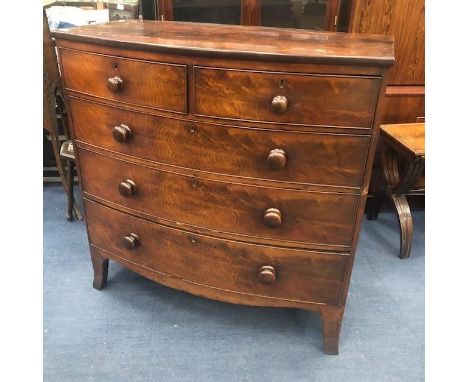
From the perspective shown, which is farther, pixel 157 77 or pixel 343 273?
pixel 343 273

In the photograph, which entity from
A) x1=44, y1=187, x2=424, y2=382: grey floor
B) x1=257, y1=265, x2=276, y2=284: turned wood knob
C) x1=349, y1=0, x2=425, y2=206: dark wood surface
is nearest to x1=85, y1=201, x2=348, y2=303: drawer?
x1=257, y1=265, x2=276, y2=284: turned wood knob

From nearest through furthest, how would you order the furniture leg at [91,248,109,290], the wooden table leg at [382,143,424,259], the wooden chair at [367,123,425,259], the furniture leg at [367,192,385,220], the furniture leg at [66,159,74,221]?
the furniture leg at [91,248,109,290] < the wooden chair at [367,123,425,259] < the wooden table leg at [382,143,424,259] < the furniture leg at [66,159,74,221] < the furniture leg at [367,192,385,220]

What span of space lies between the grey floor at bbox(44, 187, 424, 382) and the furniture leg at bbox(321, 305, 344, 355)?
5 cm

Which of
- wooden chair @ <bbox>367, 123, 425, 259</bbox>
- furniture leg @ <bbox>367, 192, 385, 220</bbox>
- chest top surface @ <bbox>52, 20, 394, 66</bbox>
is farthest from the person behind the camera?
furniture leg @ <bbox>367, 192, 385, 220</bbox>

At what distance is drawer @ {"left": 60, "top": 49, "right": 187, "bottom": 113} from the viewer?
121cm

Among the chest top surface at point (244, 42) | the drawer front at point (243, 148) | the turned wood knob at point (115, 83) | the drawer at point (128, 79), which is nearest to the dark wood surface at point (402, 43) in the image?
the chest top surface at point (244, 42)

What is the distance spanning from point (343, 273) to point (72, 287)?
1.23 metres

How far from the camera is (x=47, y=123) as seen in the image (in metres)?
2.12

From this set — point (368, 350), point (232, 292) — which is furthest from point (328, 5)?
point (368, 350)

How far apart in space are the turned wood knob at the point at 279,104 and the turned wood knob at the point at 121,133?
0.51 meters

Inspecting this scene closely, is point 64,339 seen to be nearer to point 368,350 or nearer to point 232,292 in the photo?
point 232,292

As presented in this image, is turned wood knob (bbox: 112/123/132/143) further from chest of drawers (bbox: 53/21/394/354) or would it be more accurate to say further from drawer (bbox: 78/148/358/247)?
drawer (bbox: 78/148/358/247)

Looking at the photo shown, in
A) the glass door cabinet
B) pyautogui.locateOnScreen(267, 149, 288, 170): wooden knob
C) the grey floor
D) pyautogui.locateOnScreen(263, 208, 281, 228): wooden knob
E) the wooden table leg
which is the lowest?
the grey floor

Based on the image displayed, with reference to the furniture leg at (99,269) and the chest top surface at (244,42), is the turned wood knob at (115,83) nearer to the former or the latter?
the chest top surface at (244,42)
